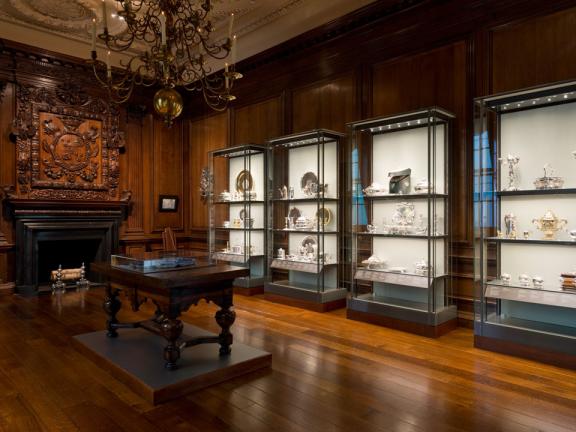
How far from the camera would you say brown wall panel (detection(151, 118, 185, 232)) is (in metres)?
8.02

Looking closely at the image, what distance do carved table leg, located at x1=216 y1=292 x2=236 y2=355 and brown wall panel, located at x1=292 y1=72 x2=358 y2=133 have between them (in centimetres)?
322

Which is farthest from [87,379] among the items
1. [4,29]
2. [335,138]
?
[4,29]

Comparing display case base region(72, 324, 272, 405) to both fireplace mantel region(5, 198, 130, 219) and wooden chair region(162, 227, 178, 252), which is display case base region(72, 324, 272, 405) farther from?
wooden chair region(162, 227, 178, 252)

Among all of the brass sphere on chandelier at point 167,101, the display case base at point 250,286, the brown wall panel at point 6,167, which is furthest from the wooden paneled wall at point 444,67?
the brown wall panel at point 6,167

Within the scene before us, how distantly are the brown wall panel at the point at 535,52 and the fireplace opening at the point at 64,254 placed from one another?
21.7 feet

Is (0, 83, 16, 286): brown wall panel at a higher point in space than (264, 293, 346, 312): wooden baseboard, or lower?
higher

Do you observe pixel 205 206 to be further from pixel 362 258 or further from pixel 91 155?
pixel 362 258

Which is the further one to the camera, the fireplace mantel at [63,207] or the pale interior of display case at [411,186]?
the fireplace mantel at [63,207]

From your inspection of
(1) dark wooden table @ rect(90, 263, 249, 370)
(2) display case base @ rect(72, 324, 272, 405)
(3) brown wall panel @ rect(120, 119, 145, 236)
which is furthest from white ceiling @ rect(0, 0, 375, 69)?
(2) display case base @ rect(72, 324, 272, 405)

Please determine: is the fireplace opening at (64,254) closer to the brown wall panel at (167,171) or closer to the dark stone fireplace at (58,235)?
the dark stone fireplace at (58,235)

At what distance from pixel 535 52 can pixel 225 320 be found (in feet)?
12.5

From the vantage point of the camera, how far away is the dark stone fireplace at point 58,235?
6.29 m

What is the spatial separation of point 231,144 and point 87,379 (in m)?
5.05

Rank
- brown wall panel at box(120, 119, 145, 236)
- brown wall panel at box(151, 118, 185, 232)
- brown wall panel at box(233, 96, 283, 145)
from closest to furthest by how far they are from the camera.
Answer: brown wall panel at box(233, 96, 283, 145) → brown wall panel at box(120, 119, 145, 236) → brown wall panel at box(151, 118, 185, 232)
